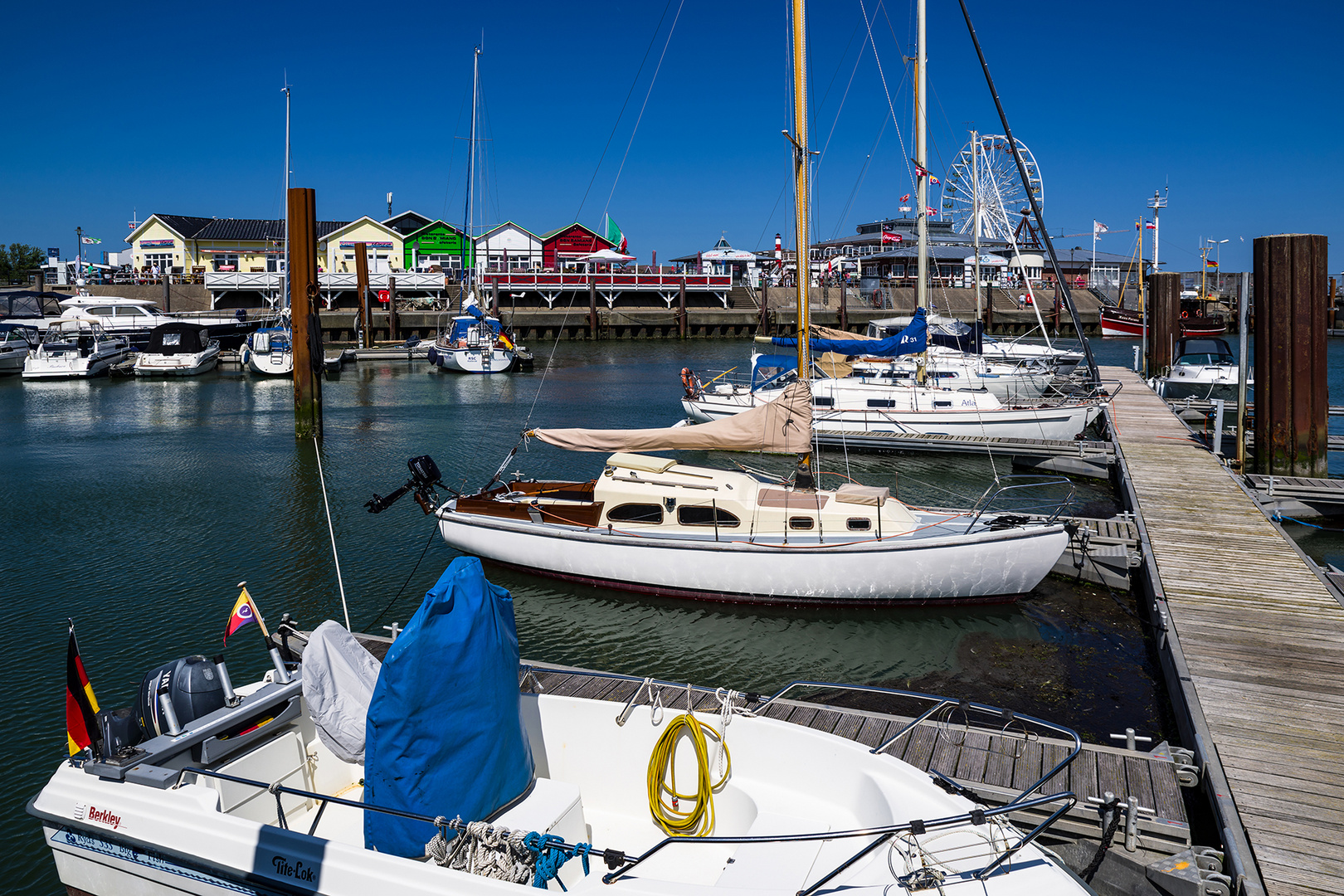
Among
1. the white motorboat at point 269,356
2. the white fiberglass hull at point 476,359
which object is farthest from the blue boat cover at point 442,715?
the white motorboat at point 269,356

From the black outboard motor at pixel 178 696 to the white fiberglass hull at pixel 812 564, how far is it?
7017 millimetres

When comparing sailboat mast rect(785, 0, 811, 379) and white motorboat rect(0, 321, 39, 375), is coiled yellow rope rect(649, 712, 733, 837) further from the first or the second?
white motorboat rect(0, 321, 39, 375)

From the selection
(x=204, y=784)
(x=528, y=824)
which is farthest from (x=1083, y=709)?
(x=204, y=784)

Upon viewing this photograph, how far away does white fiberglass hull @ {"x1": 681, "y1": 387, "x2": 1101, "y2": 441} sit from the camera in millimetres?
23781

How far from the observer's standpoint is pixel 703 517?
1296 cm

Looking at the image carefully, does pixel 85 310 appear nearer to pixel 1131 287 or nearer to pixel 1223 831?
pixel 1223 831

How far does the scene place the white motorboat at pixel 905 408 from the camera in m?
23.9

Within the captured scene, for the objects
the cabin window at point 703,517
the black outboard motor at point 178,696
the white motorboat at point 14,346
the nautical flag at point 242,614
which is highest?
the white motorboat at point 14,346

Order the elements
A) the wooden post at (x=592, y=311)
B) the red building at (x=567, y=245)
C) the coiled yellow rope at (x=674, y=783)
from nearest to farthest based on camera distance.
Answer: the coiled yellow rope at (x=674, y=783) → the wooden post at (x=592, y=311) → the red building at (x=567, y=245)

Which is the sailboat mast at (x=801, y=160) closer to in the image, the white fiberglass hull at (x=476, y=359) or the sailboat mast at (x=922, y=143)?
the sailboat mast at (x=922, y=143)

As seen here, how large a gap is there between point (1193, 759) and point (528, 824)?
210 inches

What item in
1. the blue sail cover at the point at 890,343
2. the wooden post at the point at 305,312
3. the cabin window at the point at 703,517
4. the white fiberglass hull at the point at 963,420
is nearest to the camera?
the cabin window at the point at 703,517

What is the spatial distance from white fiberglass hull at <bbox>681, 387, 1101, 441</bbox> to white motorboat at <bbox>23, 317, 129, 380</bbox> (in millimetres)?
35211

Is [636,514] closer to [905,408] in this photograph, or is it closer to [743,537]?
[743,537]
